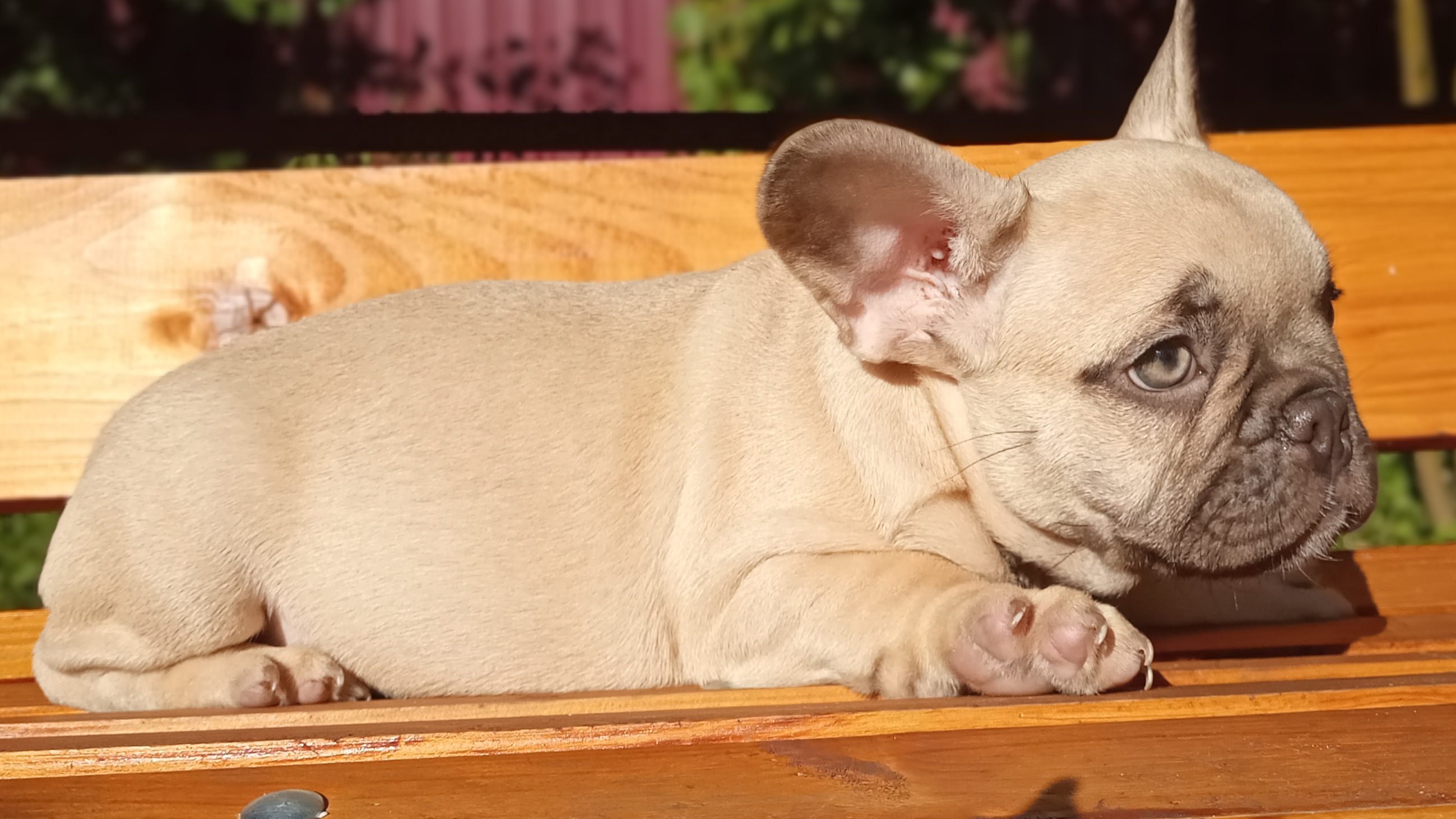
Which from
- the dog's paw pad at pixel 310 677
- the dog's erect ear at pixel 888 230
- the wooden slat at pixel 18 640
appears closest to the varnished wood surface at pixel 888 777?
the dog's paw pad at pixel 310 677

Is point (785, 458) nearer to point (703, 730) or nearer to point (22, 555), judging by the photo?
point (703, 730)

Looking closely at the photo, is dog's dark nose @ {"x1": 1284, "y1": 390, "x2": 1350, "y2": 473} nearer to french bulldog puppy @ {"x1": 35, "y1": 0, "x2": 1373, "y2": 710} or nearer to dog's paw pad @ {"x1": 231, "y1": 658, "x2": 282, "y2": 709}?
french bulldog puppy @ {"x1": 35, "y1": 0, "x2": 1373, "y2": 710}

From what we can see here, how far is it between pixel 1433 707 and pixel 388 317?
219 cm

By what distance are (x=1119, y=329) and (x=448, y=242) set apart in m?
2.27

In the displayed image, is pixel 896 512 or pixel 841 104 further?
pixel 841 104

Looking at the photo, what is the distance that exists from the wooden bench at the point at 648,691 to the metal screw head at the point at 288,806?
24 mm

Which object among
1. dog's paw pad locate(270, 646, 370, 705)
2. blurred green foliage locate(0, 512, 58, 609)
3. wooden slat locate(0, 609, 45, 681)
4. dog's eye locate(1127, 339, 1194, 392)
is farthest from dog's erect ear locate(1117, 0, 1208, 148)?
blurred green foliage locate(0, 512, 58, 609)

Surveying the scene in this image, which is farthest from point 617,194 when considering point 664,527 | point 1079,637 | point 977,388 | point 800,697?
point 1079,637

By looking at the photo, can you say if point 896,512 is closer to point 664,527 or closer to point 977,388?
point 977,388

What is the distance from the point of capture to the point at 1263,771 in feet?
6.23

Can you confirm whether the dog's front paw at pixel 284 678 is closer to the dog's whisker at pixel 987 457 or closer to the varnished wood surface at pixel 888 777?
the varnished wood surface at pixel 888 777

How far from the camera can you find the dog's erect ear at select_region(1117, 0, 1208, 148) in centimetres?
295

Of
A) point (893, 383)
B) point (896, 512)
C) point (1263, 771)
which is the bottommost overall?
point (1263, 771)

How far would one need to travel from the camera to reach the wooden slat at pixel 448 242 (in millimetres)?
3918
